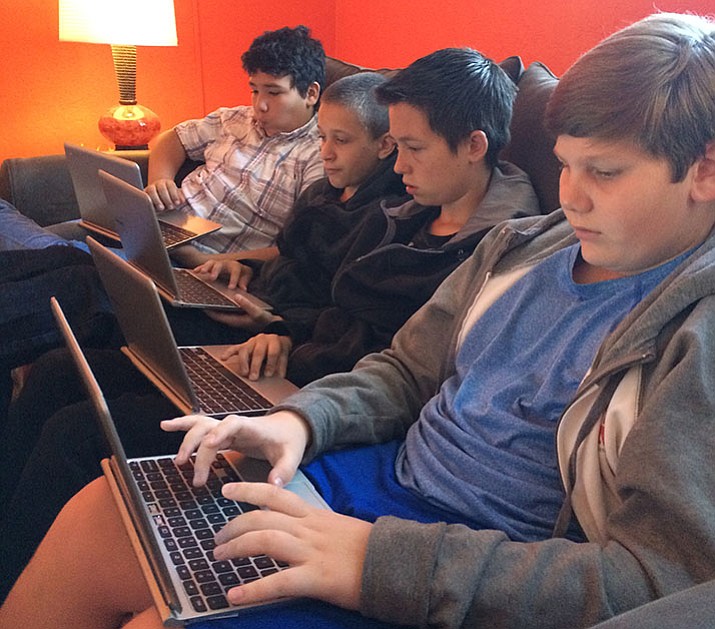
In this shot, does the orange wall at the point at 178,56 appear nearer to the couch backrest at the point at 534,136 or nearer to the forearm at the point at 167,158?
the forearm at the point at 167,158

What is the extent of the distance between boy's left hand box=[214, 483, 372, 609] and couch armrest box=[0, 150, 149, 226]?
204 centimetres

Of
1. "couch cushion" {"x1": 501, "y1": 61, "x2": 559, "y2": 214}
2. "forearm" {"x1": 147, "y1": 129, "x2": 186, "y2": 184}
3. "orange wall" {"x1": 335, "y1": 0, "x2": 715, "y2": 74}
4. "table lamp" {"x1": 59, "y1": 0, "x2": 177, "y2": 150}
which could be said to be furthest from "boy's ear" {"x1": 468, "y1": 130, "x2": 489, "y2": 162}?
"table lamp" {"x1": 59, "y1": 0, "x2": 177, "y2": 150}

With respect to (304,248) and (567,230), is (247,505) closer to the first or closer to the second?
(567,230)

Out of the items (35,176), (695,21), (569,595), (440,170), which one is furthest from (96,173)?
(569,595)

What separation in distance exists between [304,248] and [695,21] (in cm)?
103

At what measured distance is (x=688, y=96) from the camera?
29.3 inches

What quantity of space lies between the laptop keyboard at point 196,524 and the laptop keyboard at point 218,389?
0.20m

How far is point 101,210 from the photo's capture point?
205 cm

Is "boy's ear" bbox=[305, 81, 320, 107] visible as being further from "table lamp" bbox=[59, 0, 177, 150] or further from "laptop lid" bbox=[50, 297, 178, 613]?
"laptop lid" bbox=[50, 297, 178, 613]

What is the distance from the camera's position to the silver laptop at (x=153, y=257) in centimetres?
152

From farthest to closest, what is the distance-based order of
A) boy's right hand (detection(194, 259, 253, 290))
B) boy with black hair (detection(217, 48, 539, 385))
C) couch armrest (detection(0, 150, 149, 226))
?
couch armrest (detection(0, 150, 149, 226))
boy's right hand (detection(194, 259, 253, 290))
boy with black hair (detection(217, 48, 539, 385))

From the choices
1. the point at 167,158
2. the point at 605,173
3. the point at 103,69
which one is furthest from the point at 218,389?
the point at 103,69

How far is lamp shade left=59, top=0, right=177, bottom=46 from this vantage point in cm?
273

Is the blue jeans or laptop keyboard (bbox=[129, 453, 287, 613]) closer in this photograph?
laptop keyboard (bbox=[129, 453, 287, 613])
